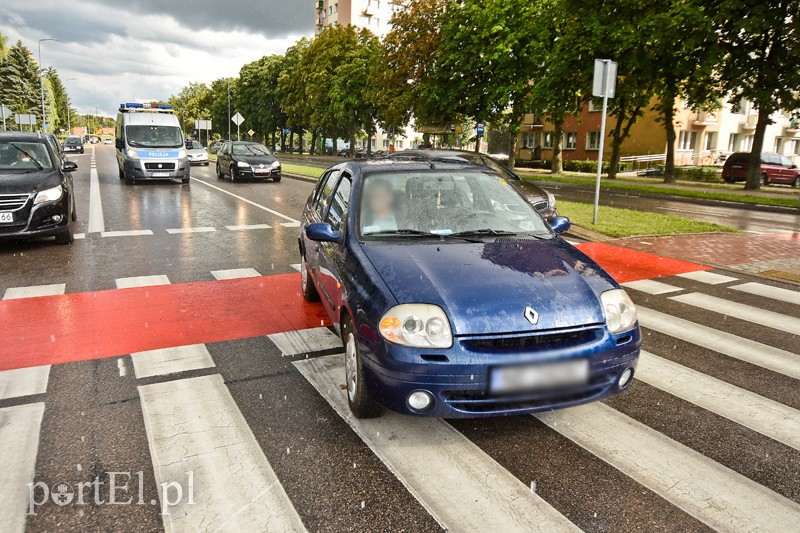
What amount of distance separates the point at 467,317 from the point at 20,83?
107304 millimetres

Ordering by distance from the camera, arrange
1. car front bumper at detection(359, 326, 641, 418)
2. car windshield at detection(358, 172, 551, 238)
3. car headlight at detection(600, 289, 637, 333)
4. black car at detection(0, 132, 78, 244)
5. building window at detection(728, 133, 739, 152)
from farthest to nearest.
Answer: building window at detection(728, 133, 739, 152)
black car at detection(0, 132, 78, 244)
car windshield at detection(358, 172, 551, 238)
car headlight at detection(600, 289, 637, 333)
car front bumper at detection(359, 326, 641, 418)

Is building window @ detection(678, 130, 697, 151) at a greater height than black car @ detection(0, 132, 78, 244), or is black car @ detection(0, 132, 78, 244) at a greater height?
building window @ detection(678, 130, 697, 151)

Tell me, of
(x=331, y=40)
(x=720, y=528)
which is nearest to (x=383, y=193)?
(x=720, y=528)

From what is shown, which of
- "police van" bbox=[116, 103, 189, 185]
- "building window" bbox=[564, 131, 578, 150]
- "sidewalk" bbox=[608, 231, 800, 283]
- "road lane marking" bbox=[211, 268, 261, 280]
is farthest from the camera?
"building window" bbox=[564, 131, 578, 150]

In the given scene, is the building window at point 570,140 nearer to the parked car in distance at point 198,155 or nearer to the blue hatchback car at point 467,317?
the parked car in distance at point 198,155

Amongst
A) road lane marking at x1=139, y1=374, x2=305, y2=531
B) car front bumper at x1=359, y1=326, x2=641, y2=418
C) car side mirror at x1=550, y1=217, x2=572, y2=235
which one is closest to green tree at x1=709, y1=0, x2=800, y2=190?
car side mirror at x1=550, y1=217, x2=572, y2=235

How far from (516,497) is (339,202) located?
9.31 ft

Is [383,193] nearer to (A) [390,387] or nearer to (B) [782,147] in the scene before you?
(A) [390,387]

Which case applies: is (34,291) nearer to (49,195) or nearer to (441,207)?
(49,195)

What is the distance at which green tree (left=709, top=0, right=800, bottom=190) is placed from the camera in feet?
70.3

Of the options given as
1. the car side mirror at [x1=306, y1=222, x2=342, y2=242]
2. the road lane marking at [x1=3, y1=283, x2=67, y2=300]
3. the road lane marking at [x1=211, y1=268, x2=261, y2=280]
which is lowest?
the road lane marking at [x1=3, y1=283, x2=67, y2=300]

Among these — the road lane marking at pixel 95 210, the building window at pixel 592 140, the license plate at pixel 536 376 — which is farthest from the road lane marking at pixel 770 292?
the building window at pixel 592 140

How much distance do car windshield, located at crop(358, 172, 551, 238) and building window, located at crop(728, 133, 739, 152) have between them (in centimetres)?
5628

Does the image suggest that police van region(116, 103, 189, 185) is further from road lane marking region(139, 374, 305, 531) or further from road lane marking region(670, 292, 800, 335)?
road lane marking region(670, 292, 800, 335)
